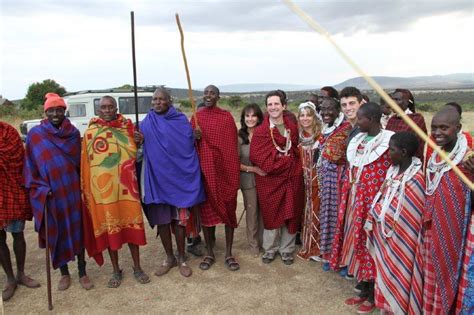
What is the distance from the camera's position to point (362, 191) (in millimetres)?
3209

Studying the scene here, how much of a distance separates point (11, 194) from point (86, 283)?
1090mm

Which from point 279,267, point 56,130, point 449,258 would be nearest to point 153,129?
point 56,130

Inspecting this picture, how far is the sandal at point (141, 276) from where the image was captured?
3943 millimetres

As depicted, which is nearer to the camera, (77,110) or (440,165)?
(440,165)

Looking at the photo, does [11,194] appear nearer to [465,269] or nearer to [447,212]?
[447,212]

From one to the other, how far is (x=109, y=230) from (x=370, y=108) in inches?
101

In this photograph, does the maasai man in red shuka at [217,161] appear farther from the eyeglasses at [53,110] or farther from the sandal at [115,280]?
the eyeglasses at [53,110]

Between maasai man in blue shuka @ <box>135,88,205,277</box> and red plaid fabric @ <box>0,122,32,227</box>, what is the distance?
107 cm

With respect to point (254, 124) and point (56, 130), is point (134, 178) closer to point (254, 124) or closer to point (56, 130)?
point (56, 130)

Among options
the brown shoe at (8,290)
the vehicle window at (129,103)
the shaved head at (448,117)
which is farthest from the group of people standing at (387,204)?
the vehicle window at (129,103)

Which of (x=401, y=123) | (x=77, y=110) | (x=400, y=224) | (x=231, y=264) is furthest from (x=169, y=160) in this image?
(x=77, y=110)

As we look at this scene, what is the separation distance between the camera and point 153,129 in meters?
3.90

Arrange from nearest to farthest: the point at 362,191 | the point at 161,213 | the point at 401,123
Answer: the point at 362,191 < the point at 161,213 < the point at 401,123

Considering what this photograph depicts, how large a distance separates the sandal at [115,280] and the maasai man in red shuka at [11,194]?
0.89 meters
